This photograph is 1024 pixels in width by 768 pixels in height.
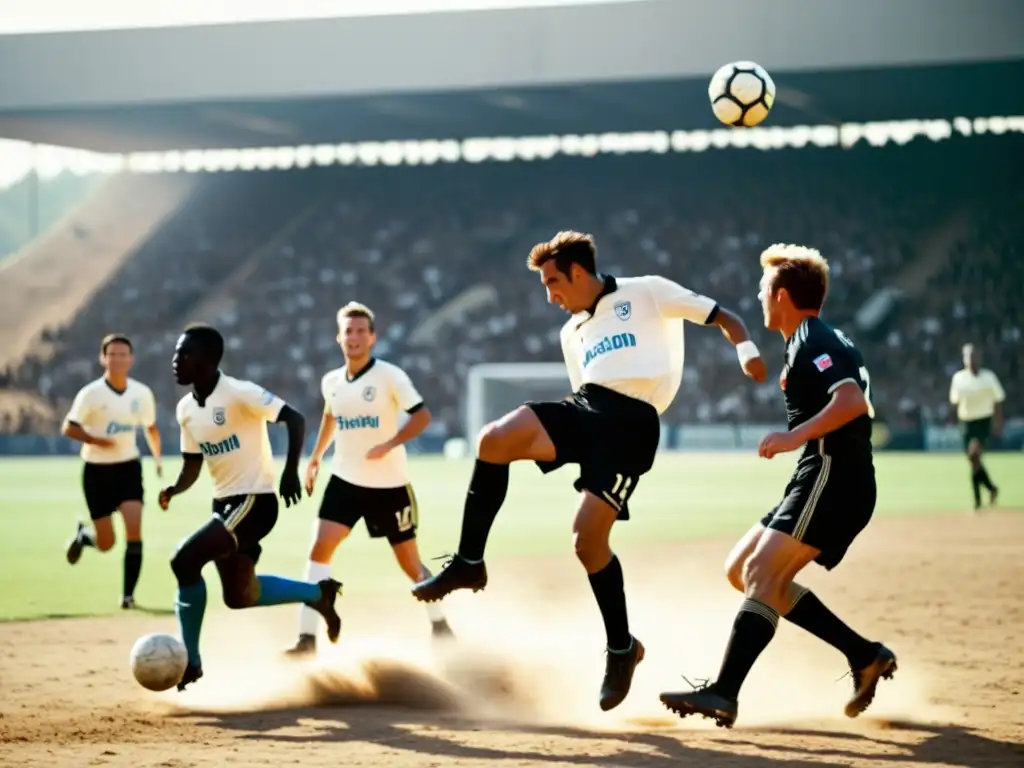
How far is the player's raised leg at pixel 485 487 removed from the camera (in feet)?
→ 23.5

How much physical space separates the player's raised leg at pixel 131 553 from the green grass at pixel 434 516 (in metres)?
0.18

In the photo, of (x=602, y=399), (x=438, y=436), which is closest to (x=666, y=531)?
(x=602, y=399)

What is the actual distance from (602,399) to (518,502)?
19000 mm

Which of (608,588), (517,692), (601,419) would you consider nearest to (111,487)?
(517,692)

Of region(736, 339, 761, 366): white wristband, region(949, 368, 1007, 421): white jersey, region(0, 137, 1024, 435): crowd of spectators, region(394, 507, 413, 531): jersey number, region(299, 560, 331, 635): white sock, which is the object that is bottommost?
region(299, 560, 331, 635): white sock

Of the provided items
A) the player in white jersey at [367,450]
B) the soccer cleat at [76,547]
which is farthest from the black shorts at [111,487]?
the player in white jersey at [367,450]

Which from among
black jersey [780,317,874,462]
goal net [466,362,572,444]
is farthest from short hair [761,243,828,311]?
goal net [466,362,572,444]

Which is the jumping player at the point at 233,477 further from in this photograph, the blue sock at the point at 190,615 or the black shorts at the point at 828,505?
the black shorts at the point at 828,505

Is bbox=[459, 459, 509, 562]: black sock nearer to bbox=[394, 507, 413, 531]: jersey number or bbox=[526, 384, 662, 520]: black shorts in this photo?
bbox=[526, 384, 662, 520]: black shorts

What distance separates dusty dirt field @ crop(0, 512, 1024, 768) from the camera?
679 centimetres

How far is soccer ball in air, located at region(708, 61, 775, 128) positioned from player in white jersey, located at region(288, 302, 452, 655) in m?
2.87

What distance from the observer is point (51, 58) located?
41625mm

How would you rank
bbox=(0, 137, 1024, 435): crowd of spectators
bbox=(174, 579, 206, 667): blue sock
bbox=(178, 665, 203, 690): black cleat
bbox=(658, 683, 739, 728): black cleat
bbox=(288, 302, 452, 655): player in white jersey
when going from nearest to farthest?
bbox=(658, 683, 739, 728): black cleat, bbox=(178, 665, 203, 690): black cleat, bbox=(174, 579, 206, 667): blue sock, bbox=(288, 302, 452, 655): player in white jersey, bbox=(0, 137, 1024, 435): crowd of spectators

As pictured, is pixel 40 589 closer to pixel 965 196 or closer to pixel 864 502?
pixel 864 502
